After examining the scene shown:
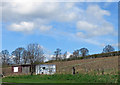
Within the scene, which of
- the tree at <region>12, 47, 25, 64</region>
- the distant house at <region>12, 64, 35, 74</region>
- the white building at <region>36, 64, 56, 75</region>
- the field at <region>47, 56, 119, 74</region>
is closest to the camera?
the field at <region>47, 56, 119, 74</region>

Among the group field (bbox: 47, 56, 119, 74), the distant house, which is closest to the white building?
field (bbox: 47, 56, 119, 74)

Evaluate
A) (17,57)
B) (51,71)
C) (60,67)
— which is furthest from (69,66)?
(17,57)

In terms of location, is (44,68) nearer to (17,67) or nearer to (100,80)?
(17,67)

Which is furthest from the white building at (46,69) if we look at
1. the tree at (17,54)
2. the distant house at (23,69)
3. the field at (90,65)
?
the tree at (17,54)

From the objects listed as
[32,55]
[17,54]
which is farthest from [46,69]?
[17,54]

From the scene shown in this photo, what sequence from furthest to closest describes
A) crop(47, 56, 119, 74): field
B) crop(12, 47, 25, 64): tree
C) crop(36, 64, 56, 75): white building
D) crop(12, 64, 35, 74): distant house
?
crop(12, 47, 25, 64): tree, crop(12, 64, 35, 74): distant house, crop(36, 64, 56, 75): white building, crop(47, 56, 119, 74): field

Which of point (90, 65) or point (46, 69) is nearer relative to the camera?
point (90, 65)

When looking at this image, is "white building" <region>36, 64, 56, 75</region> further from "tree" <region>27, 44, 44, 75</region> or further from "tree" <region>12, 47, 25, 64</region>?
"tree" <region>12, 47, 25, 64</region>

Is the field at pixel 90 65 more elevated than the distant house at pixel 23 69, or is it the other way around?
the field at pixel 90 65

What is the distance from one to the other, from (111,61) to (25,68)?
2584cm

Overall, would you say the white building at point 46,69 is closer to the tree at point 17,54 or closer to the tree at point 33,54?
the tree at point 33,54

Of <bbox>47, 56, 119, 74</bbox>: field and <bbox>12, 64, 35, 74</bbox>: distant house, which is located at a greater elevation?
<bbox>47, 56, 119, 74</bbox>: field

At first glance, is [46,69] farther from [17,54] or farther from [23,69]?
[17,54]

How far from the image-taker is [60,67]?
54.4m
